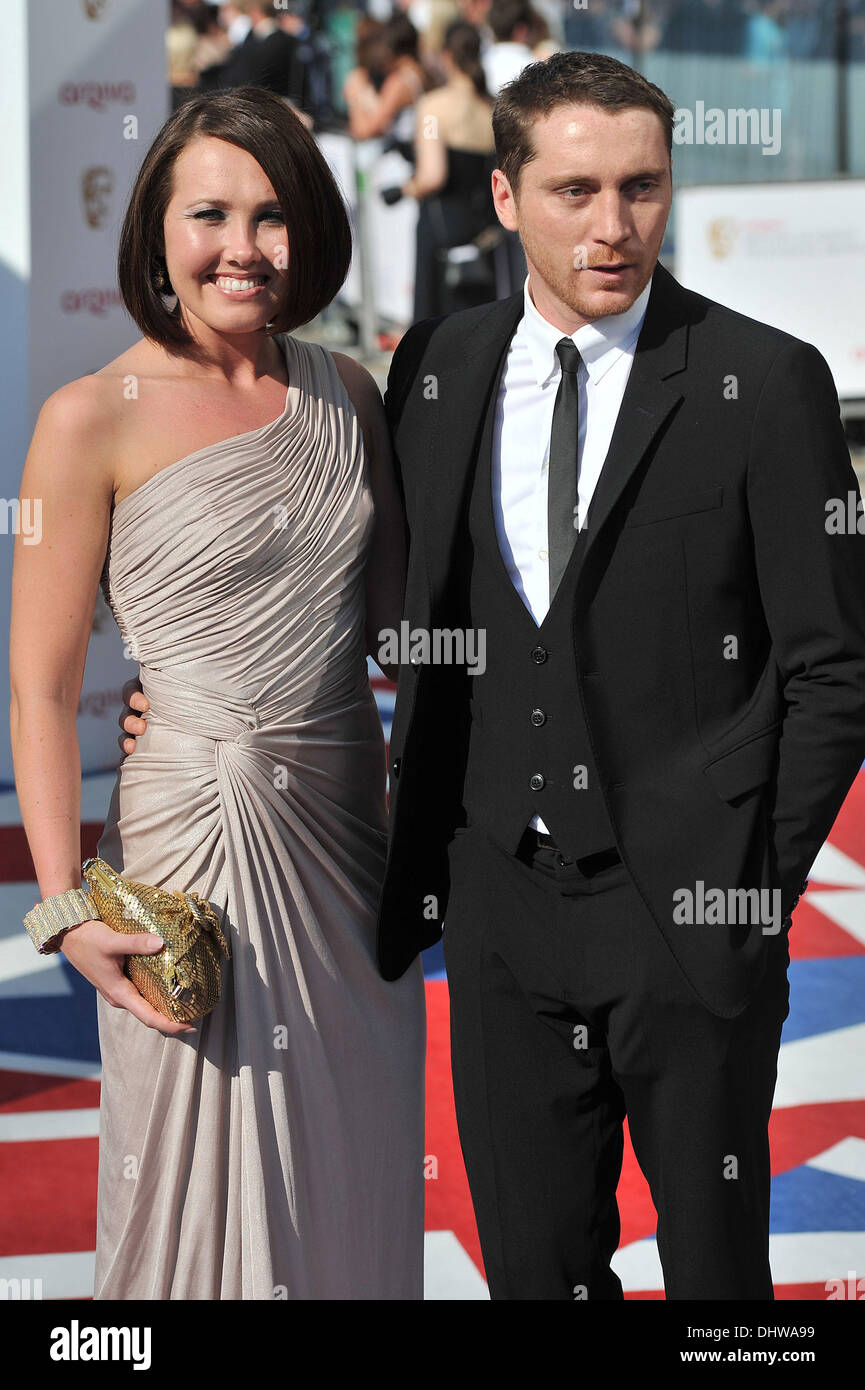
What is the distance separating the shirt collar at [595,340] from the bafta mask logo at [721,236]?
7172 mm

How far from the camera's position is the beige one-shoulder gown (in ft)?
7.82

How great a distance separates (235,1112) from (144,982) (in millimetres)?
247

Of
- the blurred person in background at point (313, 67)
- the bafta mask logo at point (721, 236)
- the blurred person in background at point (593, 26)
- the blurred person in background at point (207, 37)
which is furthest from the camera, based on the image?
the blurred person in background at point (593, 26)

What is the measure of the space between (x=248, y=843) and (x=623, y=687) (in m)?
0.57

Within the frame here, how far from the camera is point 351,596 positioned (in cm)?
247

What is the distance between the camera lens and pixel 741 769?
222 centimetres

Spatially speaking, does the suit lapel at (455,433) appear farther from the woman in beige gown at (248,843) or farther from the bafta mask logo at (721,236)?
the bafta mask logo at (721,236)

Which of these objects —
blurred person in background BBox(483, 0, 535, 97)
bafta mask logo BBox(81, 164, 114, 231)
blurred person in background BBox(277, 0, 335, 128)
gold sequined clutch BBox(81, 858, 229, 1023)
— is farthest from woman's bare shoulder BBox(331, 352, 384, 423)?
blurred person in background BBox(277, 0, 335, 128)

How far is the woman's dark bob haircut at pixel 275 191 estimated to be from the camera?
2342 millimetres

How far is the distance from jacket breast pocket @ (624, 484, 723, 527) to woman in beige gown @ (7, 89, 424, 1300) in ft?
1.45

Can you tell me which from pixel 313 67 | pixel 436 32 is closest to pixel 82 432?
pixel 313 67

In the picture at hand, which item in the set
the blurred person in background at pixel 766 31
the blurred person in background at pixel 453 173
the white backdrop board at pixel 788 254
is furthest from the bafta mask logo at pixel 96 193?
the blurred person in background at pixel 766 31

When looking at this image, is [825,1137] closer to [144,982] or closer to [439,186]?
[144,982]

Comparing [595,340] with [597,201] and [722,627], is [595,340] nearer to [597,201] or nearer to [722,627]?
[597,201]
